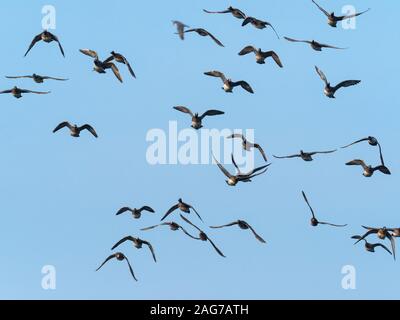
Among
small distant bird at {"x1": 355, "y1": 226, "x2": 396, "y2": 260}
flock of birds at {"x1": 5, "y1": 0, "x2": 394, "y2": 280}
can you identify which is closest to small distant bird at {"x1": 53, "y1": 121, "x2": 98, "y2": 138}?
flock of birds at {"x1": 5, "y1": 0, "x2": 394, "y2": 280}

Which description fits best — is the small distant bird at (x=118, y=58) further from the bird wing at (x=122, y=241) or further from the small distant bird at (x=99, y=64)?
the bird wing at (x=122, y=241)

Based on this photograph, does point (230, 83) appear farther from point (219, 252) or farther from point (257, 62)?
point (219, 252)

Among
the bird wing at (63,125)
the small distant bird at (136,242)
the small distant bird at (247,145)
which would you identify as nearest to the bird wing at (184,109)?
the small distant bird at (247,145)

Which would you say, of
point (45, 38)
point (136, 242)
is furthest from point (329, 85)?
point (45, 38)

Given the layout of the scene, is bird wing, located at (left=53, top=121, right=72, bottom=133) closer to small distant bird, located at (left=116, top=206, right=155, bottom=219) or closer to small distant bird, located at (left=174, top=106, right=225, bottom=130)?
small distant bird, located at (left=116, top=206, right=155, bottom=219)

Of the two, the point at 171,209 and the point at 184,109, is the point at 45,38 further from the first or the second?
the point at 171,209

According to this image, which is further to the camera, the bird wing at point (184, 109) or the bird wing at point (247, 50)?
the bird wing at point (247, 50)

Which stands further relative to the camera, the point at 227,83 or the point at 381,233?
the point at 381,233
